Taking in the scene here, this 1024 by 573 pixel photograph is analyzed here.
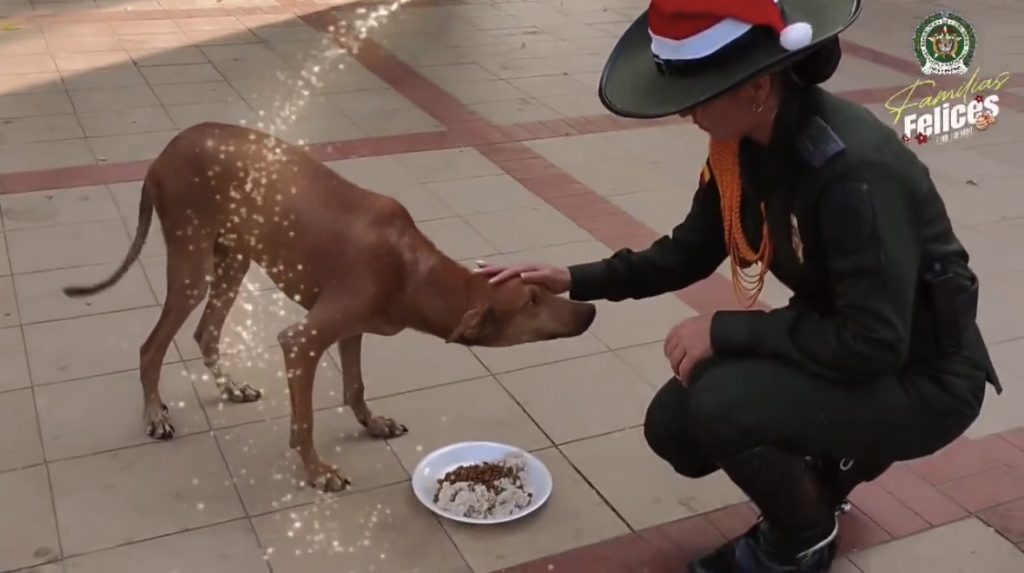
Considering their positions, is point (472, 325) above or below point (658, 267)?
below

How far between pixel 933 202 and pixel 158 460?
2.48 metres

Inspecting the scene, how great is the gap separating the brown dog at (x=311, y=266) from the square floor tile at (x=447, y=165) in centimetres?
246

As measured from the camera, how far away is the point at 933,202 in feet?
7.78

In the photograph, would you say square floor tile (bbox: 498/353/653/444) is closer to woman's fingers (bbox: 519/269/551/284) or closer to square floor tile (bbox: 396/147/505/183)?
woman's fingers (bbox: 519/269/551/284)

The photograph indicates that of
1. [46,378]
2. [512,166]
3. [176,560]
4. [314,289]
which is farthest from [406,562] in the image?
[512,166]

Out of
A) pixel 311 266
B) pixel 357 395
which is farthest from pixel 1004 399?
pixel 311 266

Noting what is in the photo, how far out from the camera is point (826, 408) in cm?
250

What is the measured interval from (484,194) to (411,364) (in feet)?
6.06

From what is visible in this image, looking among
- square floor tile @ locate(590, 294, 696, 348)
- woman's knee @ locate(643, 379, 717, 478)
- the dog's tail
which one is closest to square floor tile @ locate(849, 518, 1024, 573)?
woman's knee @ locate(643, 379, 717, 478)

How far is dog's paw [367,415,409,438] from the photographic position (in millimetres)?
3553

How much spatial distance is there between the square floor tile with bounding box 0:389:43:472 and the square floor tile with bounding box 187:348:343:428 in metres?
0.56

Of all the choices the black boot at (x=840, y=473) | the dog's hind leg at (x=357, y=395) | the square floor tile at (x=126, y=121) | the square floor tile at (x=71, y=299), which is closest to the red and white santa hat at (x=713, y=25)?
the black boot at (x=840, y=473)

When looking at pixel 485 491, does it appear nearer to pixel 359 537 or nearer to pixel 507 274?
pixel 359 537

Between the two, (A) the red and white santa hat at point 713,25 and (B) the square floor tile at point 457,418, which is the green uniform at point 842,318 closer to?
(A) the red and white santa hat at point 713,25
